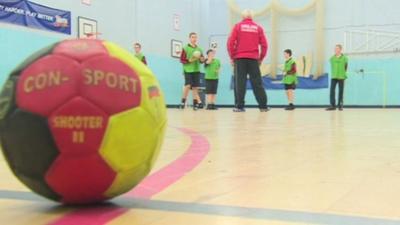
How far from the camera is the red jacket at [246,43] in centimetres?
880

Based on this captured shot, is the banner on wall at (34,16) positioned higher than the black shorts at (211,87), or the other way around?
the banner on wall at (34,16)

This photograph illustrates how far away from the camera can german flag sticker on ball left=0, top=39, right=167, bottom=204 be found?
4.30 feet

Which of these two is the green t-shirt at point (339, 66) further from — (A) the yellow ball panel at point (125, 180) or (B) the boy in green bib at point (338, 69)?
(A) the yellow ball panel at point (125, 180)

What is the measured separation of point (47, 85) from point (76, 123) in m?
0.12

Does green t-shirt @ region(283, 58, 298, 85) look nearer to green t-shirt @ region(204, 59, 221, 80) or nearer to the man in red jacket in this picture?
green t-shirt @ region(204, 59, 221, 80)

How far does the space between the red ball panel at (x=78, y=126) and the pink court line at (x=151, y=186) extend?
0.16 metres

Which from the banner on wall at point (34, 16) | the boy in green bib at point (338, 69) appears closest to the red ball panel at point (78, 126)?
the banner on wall at point (34, 16)

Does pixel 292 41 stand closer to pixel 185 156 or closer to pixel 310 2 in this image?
pixel 310 2

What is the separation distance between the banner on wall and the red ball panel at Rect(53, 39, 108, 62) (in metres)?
10.2

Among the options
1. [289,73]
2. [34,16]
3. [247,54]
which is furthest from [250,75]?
[34,16]

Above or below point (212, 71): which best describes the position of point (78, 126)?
below

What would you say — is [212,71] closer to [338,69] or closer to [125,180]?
[338,69]

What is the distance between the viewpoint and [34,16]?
11.6 m

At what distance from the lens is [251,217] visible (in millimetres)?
1304
